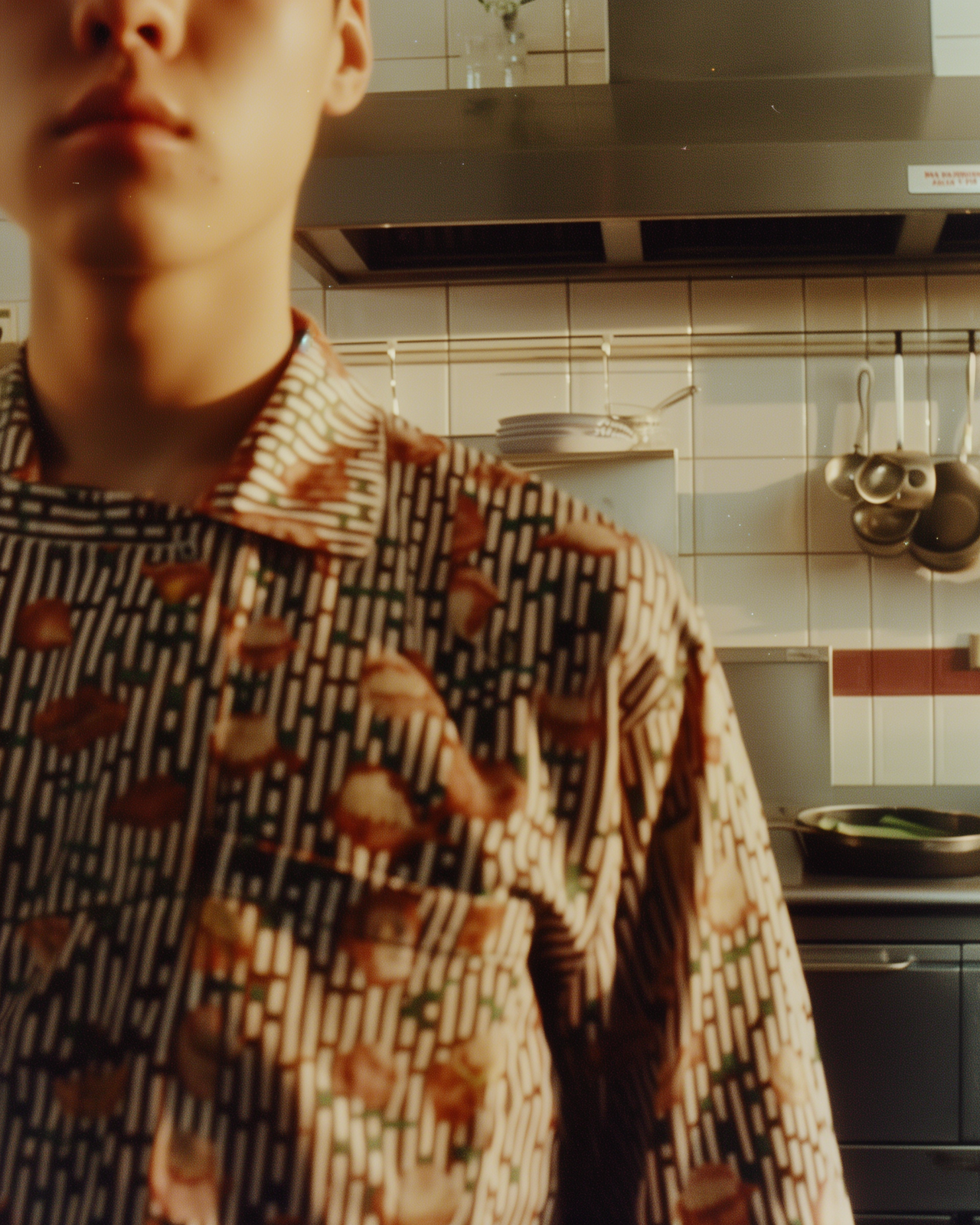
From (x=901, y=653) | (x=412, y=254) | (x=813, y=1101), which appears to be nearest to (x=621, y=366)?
(x=412, y=254)

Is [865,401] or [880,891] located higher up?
[865,401]

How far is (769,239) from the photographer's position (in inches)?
66.8

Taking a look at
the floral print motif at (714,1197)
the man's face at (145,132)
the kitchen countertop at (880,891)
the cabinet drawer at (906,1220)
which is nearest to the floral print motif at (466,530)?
the man's face at (145,132)

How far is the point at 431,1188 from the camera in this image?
348 millimetres

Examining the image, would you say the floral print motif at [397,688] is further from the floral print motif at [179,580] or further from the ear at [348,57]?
the ear at [348,57]

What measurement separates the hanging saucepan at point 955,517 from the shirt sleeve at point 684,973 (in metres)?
1.51

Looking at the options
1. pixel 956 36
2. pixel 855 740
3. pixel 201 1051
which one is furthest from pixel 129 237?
pixel 956 36

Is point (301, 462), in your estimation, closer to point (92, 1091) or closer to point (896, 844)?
point (92, 1091)

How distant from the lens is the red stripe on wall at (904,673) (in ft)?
5.83

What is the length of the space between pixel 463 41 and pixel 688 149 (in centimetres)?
62

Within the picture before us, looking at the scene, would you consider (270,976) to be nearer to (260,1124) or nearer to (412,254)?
(260,1124)

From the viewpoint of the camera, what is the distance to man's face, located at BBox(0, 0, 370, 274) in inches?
12.8

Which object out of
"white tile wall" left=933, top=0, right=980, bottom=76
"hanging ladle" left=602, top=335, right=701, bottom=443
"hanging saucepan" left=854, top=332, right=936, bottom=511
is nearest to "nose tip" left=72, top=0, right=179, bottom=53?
"hanging ladle" left=602, top=335, right=701, bottom=443

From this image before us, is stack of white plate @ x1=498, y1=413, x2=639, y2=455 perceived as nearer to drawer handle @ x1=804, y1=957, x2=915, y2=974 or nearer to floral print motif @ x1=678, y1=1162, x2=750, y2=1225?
drawer handle @ x1=804, y1=957, x2=915, y2=974
